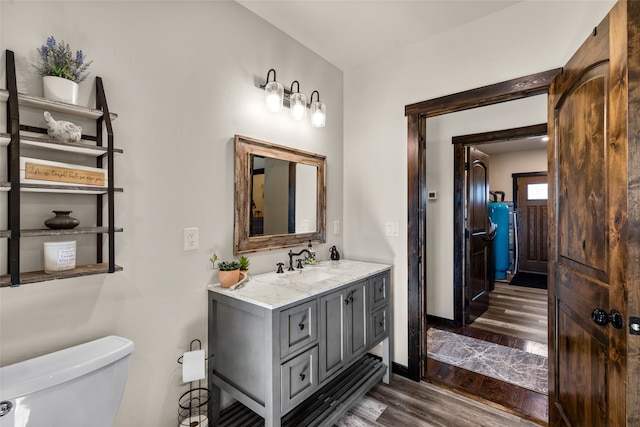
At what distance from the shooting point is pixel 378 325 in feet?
7.27

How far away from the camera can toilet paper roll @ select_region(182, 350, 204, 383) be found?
4.74 ft

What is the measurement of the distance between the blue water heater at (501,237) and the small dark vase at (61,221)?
552cm

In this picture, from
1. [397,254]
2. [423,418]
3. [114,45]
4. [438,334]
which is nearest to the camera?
[114,45]

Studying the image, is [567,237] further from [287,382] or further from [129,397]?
[129,397]

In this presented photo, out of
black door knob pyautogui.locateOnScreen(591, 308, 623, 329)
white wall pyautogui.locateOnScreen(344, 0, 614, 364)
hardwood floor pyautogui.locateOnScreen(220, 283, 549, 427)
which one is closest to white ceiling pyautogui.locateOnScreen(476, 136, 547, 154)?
white wall pyautogui.locateOnScreen(344, 0, 614, 364)

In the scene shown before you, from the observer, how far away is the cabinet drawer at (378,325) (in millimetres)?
2121

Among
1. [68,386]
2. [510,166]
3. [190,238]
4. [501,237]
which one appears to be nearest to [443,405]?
[190,238]

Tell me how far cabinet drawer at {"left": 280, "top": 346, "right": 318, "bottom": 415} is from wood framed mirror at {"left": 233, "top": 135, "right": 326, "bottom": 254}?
2.45 ft

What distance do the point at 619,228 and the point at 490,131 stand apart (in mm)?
2417

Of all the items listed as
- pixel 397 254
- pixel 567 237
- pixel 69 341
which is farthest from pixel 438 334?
pixel 69 341

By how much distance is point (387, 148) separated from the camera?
2.50 metres

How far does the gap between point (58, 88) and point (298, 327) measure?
1.46 meters

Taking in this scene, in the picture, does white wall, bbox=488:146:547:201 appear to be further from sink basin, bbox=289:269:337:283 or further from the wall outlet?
the wall outlet

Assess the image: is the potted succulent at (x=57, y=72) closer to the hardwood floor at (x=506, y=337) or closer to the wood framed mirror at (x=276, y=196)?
the wood framed mirror at (x=276, y=196)
